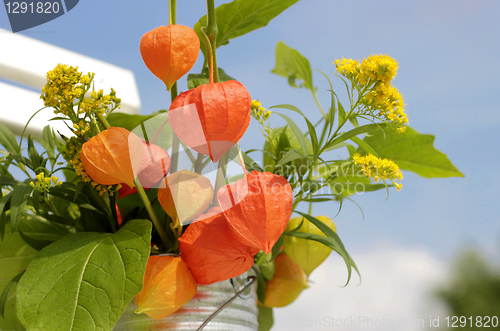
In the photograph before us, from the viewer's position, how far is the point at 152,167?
240 mm

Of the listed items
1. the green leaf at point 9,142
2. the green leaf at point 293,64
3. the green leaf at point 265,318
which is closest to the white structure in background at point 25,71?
the green leaf at point 9,142

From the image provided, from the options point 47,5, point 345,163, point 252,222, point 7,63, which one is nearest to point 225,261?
point 252,222

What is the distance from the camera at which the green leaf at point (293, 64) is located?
0.37 m

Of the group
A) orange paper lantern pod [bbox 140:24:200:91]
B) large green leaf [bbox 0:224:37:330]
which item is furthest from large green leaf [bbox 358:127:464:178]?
large green leaf [bbox 0:224:37:330]

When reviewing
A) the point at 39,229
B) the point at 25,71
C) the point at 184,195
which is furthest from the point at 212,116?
the point at 25,71

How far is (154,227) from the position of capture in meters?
0.27

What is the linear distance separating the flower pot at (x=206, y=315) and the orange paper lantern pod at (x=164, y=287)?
1 cm

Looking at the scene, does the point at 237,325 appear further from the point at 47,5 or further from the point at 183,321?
the point at 47,5

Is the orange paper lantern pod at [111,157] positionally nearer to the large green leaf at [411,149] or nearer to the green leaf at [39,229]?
the green leaf at [39,229]

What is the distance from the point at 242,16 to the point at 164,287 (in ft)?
0.71

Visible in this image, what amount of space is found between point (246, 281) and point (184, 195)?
0.10 m

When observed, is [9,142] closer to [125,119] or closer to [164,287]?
[125,119]

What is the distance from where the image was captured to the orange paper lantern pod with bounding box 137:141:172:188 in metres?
0.24

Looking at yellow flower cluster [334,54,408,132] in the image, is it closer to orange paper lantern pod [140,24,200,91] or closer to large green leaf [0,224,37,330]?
orange paper lantern pod [140,24,200,91]
